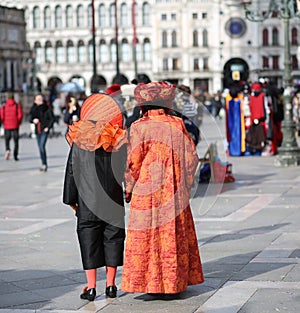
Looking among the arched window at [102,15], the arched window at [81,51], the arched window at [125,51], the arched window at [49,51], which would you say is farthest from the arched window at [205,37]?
the arched window at [49,51]

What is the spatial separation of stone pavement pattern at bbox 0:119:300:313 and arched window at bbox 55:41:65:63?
295ft

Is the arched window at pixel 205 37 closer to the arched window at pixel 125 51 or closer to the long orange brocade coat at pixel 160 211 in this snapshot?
the arched window at pixel 125 51

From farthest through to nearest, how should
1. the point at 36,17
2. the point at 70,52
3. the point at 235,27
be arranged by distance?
the point at 36,17 → the point at 70,52 → the point at 235,27

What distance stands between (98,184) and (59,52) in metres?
99.8

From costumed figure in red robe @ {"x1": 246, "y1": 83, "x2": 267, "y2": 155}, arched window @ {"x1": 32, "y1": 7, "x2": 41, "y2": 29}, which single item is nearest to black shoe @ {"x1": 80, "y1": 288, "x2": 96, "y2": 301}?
costumed figure in red robe @ {"x1": 246, "y1": 83, "x2": 267, "y2": 155}

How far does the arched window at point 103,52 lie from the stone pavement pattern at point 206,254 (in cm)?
8808

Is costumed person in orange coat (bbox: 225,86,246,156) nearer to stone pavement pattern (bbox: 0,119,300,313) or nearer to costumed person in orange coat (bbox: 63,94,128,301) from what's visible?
stone pavement pattern (bbox: 0,119,300,313)

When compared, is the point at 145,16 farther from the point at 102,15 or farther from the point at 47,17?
the point at 47,17

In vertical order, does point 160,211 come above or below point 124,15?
below

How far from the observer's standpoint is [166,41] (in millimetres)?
100625

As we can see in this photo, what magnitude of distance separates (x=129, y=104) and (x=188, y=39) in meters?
72.8

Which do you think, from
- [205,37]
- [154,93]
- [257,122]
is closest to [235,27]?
A: [205,37]

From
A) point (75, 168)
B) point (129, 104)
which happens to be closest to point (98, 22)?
point (129, 104)

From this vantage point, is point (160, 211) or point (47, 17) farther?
point (47, 17)
